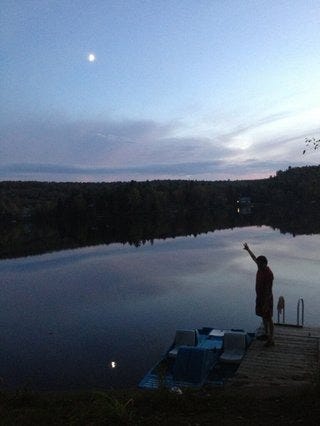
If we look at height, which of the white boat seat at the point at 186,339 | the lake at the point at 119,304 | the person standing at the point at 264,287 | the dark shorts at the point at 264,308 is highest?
the person standing at the point at 264,287

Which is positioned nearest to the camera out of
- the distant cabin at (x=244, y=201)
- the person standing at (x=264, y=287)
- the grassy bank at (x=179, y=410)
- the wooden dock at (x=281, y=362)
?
the grassy bank at (x=179, y=410)

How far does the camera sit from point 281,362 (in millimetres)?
12766

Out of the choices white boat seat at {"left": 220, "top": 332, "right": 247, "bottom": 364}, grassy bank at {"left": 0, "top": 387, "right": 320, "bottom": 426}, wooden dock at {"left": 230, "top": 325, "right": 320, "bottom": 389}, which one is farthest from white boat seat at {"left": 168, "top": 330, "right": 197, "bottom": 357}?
grassy bank at {"left": 0, "top": 387, "right": 320, "bottom": 426}

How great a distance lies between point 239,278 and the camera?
121 ft

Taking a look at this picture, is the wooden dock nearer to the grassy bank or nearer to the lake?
the grassy bank

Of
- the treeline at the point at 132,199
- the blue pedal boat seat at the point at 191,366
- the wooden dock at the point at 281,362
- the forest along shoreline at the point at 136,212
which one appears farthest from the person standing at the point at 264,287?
the treeline at the point at 132,199

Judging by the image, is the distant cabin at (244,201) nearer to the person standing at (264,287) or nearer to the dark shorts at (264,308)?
the dark shorts at (264,308)

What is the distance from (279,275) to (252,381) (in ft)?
87.7

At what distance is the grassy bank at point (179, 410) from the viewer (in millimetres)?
7172

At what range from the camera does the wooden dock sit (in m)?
11.3

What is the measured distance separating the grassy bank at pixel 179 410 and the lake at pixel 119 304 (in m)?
8.83

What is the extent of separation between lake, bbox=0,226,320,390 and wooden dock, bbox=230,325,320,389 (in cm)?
557

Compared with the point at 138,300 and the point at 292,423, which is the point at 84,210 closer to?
the point at 138,300

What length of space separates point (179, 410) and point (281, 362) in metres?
5.85
